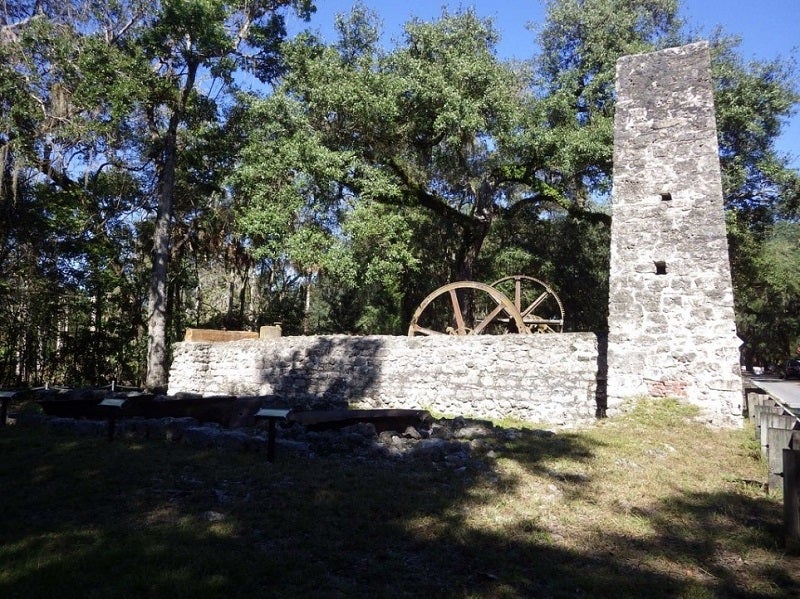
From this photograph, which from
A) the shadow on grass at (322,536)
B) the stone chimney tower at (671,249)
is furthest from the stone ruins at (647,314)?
the shadow on grass at (322,536)

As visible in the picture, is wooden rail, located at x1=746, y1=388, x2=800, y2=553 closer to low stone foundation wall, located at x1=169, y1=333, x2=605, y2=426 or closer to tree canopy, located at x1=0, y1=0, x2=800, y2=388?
low stone foundation wall, located at x1=169, y1=333, x2=605, y2=426

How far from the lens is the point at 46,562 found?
3.31m

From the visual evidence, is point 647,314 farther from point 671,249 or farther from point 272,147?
point 272,147

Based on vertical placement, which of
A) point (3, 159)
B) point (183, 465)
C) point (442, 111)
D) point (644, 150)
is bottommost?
point (183, 465)

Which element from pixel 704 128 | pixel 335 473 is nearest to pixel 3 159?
pixel 335 473

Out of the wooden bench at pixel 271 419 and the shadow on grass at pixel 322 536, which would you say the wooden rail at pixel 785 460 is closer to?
the shadow on grass at pixel 322 536

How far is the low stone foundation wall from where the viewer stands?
982cm

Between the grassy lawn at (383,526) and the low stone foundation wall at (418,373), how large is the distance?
3449 mm

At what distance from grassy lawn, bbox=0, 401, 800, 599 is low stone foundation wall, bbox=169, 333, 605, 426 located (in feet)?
11.3

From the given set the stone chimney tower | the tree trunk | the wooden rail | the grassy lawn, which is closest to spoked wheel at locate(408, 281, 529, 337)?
the stone chimney tower

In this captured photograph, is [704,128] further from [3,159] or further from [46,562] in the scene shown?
[3,159]

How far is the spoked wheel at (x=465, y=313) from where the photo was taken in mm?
13125

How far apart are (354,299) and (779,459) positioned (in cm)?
1979

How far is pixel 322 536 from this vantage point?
381 centimetres
